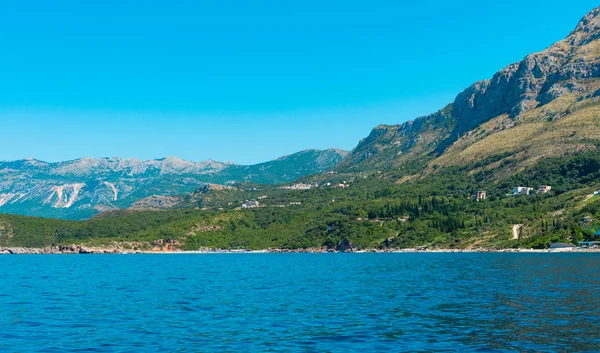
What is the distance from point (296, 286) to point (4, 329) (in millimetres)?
52186

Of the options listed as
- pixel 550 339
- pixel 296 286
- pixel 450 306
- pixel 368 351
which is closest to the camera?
pixel 368 351

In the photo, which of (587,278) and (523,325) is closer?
(523,325)

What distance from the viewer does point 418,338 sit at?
46125 mm

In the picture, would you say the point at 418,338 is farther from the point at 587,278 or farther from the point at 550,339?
the point at 587,278

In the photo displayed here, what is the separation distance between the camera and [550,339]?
44.5 metres

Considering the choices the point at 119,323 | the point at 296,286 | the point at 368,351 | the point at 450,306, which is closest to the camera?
the point at 368,351

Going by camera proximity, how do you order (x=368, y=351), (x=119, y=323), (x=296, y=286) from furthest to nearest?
(x=296, y=286) → (x=119, y=323) → (x=368, y=351)

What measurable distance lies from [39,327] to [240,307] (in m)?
22.9

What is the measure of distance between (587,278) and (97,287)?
287 ft

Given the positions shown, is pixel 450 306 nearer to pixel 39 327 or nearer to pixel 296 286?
pixel 296 286

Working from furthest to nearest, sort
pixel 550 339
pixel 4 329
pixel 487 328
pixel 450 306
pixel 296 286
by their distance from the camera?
1. pixel 296 286
2. pixel 450 306
3. pixel 4 329
4. pixel 487 328
5. pixel 550 339

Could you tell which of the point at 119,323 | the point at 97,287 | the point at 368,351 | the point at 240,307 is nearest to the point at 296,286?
the point at 240,307

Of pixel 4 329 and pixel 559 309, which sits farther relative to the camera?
pixel 559 309

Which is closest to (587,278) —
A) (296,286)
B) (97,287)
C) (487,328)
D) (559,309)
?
(559,309)
